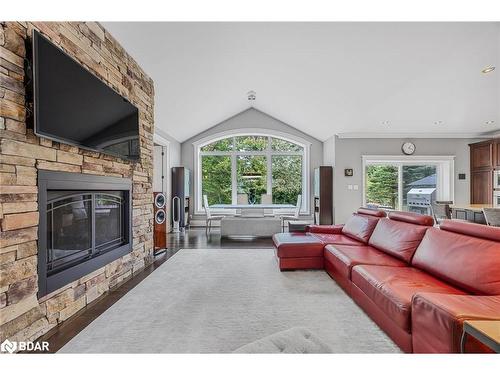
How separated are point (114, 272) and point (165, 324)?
3.87 ft

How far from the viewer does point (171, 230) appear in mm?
6449

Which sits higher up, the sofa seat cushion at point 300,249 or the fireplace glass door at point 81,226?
the fireplace glass door at point 81,226

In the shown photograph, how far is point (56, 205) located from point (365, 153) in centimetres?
672

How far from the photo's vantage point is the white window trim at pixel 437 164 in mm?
6605

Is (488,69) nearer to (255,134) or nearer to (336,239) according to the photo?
(336,239)

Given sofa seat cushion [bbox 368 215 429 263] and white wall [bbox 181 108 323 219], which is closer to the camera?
sofa seat cushion [bbox 368 215 429 263]

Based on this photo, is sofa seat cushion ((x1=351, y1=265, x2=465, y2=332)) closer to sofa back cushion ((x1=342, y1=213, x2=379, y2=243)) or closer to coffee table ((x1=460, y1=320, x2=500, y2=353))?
coffee table ((x1=460, y1=320, x2=500, y2=353))

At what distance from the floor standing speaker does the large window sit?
372cm

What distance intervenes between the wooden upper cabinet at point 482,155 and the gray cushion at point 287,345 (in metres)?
7.21

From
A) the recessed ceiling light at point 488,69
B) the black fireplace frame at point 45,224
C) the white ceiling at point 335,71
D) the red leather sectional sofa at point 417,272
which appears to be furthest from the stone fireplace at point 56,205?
the recessed ceiling light at point 488,69

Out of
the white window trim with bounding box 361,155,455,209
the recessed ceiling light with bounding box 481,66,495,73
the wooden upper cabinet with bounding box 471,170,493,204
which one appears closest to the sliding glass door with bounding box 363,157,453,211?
the white window trim with bounding box 361,155,455,209

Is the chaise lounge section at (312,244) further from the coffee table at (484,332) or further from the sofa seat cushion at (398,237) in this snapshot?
the coffee table at (484,332)

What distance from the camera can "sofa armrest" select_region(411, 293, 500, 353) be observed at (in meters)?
1.23

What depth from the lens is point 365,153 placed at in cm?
669
